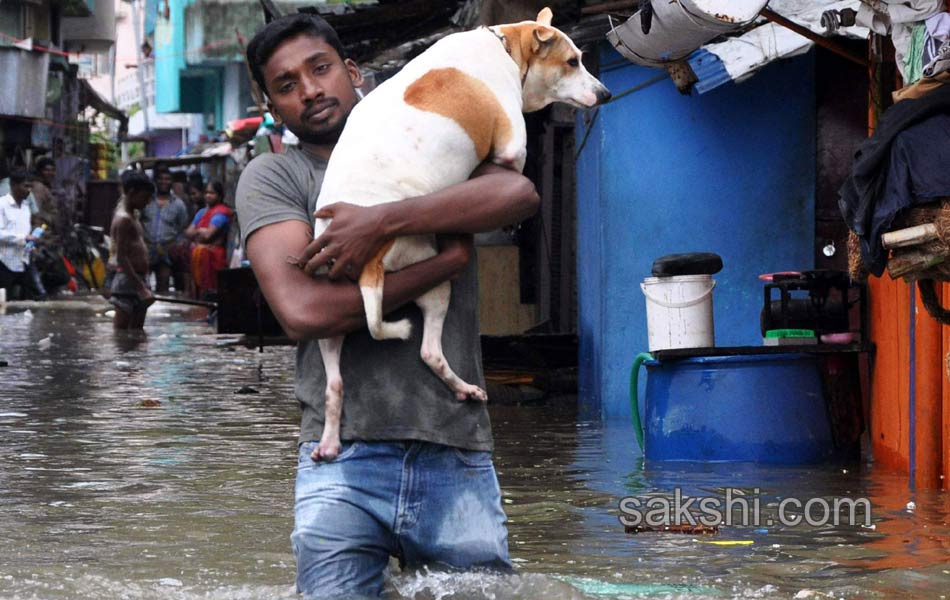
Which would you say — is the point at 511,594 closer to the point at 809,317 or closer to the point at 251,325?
the point at 809,317

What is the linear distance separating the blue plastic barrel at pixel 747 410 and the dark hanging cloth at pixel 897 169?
2453 millimetres

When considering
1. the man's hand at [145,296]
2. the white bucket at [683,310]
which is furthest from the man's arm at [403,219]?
the man's hand at [145,296]

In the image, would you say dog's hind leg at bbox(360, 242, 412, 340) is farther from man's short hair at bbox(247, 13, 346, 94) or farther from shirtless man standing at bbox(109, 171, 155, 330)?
shirtless man standing at bbox(109, 171, 155, 330)

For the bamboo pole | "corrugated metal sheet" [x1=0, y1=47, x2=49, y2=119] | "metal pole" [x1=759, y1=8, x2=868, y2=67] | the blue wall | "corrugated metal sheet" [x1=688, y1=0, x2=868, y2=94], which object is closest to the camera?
the bamboo pole

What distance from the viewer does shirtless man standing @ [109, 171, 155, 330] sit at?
55.4ft

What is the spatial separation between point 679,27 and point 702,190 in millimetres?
2618

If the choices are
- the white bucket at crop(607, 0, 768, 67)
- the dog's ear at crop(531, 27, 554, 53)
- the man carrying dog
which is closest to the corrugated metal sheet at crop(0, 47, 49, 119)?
the white bucket at crop(607, 0, 768, 67)

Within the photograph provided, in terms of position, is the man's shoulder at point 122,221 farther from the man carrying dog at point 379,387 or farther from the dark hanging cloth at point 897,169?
the man carrying dog at point 379,387

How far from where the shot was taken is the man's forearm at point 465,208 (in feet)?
11.1

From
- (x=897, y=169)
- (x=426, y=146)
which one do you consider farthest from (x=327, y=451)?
(x=897, y=169)

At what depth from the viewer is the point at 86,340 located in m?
17.1

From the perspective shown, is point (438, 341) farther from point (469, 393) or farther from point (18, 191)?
point (18, 191)

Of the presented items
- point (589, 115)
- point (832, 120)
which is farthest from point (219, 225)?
point (832, 120)

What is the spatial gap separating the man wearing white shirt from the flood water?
13.3m
